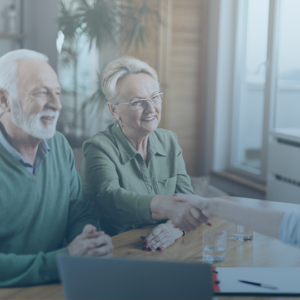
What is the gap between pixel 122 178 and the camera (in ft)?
4.10

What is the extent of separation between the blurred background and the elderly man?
0.08 m

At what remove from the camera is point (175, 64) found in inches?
116

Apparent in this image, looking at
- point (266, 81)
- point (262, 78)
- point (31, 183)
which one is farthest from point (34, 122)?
point (262, 78)

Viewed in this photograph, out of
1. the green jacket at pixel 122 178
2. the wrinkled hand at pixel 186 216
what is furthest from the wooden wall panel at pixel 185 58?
the wrinkled hand at pixel 186 216

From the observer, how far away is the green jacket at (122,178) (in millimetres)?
1210

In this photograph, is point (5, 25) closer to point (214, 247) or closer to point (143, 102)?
point (143, 102)

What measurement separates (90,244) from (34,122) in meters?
0.36

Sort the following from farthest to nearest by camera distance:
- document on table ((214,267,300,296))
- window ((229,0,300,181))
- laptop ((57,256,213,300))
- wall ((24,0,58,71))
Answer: window ((229,0,300,181)) < wall ((24,0,58,71)) < document on table ((214,267,300,296)) < laptop ((57,256,213,300))

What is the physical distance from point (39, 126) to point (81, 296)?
50 centimetres

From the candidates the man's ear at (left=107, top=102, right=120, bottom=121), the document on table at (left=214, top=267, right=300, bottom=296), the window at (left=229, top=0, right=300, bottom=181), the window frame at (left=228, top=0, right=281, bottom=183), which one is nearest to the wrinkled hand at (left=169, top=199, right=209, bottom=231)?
the document on table at (left=214, top=267, right=300, bottom=296)

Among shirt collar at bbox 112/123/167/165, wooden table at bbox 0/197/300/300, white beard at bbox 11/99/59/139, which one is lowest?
wooden table at bbox 0/197/300/300

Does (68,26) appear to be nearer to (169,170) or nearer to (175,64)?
(169,170)

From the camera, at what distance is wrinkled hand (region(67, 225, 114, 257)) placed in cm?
100

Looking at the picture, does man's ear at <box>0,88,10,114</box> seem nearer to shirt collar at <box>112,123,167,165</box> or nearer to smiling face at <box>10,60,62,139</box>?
smiling face at <box>10,60,62,139</box>
